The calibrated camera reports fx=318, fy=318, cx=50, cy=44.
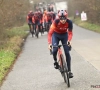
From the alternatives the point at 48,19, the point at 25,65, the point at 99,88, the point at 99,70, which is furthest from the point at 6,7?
the point at 99,88

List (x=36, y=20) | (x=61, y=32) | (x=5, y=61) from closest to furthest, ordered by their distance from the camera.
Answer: (x=61, y=32) < (x=5, y=61) < (x=36, y=20)

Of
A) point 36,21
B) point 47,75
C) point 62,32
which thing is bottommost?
point 36,21

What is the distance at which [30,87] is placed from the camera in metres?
8.34

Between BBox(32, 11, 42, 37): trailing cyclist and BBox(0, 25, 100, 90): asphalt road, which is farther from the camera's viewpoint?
BBox(32, 11, 42, 37): trailing cyclist

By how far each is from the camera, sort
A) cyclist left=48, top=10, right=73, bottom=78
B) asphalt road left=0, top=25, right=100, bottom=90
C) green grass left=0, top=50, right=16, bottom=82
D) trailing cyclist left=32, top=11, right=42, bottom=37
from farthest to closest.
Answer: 1. trailing cyclist left=32, top=11, right=42, bottom=37
2. green grass left=0, top=50, right=16, bottom=82
3. asphalt road left=0, top=25, right=100, bottom=90
4. cyclist left=48, top=10, right=73, bottom=78

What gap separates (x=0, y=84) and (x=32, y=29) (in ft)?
51.7

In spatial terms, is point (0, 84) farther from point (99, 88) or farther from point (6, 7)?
point (6, 7)

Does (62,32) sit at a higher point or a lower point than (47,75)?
higher

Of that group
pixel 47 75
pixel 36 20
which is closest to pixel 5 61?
pixel 47 75

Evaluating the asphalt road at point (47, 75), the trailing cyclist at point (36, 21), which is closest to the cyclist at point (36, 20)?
the trailing cyclist at point (36, 21)

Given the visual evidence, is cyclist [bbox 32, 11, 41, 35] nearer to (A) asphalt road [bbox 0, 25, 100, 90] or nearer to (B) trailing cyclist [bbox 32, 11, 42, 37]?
(B) trailing cyclist [bbox 32, 11, 42, 37]

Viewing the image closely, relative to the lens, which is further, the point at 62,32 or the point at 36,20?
the point at 36,20

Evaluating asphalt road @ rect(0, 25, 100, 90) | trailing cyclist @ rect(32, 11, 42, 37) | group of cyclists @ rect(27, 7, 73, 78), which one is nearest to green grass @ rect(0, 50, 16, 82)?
asphalt road @ rect(0, 25, 100, 90)

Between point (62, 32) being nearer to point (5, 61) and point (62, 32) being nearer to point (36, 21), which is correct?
point (5, 61)
